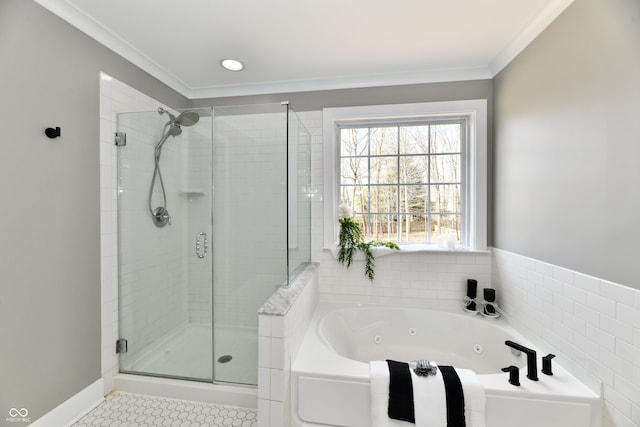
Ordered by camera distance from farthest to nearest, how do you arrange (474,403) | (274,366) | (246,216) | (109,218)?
(246,216) → (109,218) → (274,366) → (474,403)

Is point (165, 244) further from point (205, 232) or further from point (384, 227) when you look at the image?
point (384, 227)

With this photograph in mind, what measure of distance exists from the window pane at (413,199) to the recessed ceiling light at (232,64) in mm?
1717

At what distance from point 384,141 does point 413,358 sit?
6.12 feet

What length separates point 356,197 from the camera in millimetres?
2525

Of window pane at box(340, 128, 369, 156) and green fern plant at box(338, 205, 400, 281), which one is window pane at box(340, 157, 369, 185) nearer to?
window pane at box(340, 128, 369, 156)

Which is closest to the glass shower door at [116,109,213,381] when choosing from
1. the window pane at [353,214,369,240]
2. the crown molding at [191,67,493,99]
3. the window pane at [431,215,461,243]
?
the crown molding at [191,67,493,99]

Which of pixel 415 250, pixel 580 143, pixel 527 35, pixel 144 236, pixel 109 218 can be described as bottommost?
pixel 415 250

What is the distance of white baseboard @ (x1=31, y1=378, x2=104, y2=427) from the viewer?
1.45 metres

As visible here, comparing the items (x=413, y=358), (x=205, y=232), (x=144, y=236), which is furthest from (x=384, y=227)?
(x=144, y=236)

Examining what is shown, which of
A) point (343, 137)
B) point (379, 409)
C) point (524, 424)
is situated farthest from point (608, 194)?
point (343, 137)

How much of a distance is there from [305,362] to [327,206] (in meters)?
1.30

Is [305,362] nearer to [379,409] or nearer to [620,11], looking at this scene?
[379,409]

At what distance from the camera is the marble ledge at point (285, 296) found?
56.4 inches

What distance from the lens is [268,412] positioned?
4.63 ft
